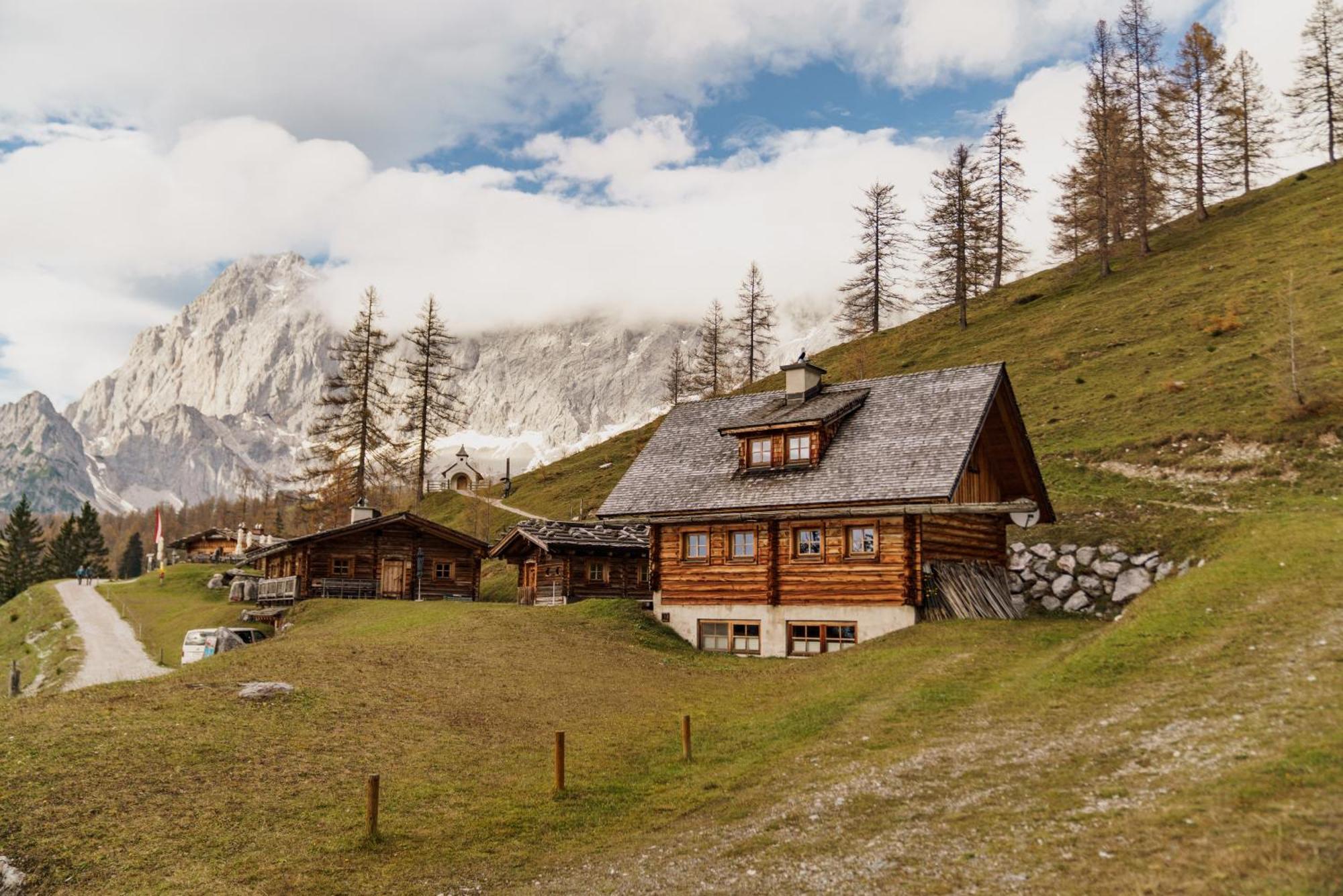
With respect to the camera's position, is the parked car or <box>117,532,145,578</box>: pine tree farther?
<box>117,532,145,578</box>: pine tree

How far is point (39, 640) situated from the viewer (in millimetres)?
56219

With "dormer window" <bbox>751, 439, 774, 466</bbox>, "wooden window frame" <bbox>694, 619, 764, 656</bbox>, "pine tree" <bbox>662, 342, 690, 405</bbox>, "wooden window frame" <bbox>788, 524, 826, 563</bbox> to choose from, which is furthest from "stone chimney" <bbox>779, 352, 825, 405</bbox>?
"pine tree" <bbox>662, 342, 690, 405</bbox>

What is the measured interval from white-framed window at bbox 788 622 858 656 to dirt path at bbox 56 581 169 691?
20552 mm

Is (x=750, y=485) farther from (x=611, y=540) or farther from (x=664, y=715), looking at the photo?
(x=611, y=540)

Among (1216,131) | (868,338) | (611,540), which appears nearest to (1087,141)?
(1216,131)

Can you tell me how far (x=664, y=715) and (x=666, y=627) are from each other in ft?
41.0

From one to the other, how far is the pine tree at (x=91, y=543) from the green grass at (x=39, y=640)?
91.5ft

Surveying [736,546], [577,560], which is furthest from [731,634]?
[577,560]

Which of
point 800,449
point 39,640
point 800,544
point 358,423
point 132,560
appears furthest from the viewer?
point 132,560

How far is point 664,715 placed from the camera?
20.4 meters

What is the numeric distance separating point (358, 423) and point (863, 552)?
177 feet

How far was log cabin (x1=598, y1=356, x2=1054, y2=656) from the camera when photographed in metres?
28.6

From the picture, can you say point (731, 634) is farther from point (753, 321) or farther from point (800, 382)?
point (753, 321)

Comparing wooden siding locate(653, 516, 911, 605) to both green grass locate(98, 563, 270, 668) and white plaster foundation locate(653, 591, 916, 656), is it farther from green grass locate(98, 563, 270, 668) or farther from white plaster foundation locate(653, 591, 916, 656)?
green grass locate(98, 563, 270, 668)
